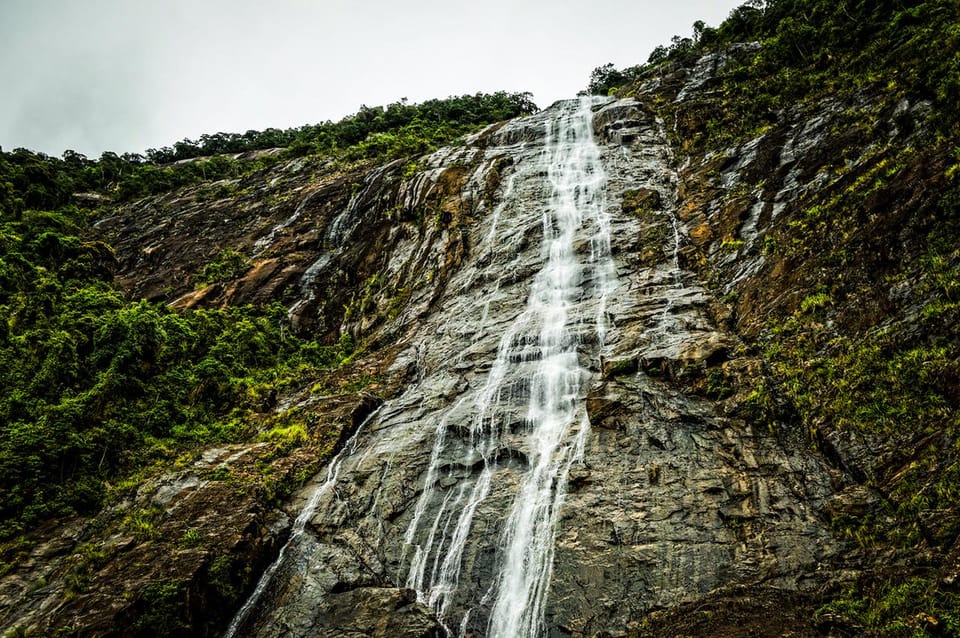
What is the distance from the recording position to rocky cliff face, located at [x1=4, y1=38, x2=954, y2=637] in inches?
363

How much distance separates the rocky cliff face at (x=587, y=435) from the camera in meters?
9.23

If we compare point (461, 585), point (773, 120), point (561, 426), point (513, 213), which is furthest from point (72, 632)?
point (773, 120)

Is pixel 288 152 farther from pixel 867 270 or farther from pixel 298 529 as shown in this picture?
pixel 867 270

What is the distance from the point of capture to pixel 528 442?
12719mm

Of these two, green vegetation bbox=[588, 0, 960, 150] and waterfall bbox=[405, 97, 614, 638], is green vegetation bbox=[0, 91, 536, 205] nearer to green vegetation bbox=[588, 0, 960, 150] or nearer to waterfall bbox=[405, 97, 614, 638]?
green vegetation bbox=[588, 0, 960, 150]

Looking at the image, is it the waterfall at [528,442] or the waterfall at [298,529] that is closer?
the waterfall at [528,442]

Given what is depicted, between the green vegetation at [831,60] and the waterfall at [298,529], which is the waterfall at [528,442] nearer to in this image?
the waterfall at [298,529]

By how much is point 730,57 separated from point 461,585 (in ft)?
104

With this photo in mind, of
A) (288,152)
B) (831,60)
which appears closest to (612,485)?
(831,60)

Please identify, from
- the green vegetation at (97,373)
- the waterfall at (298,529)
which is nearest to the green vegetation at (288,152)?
the green vegetation at (97,373)

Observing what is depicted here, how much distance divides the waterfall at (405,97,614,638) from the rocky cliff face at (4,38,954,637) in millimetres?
57

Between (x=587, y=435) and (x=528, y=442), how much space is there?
4.78 ft

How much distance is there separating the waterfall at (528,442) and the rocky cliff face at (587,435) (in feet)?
0.19

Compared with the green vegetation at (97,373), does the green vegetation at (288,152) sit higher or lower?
higher
